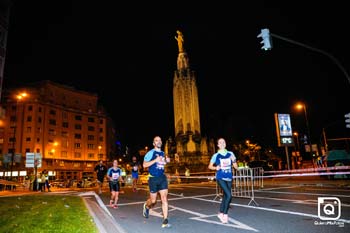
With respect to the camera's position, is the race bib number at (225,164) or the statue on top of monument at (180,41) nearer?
the race bib number at (225,164)

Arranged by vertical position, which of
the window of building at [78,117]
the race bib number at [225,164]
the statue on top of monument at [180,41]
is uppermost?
the statue on top of monument at [180,41]

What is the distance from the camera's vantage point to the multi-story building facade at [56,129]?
70.8 m

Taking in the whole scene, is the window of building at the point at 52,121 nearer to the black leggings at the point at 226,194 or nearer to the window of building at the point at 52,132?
the window of building at the point at 52,132

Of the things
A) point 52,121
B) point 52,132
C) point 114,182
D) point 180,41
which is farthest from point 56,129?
point 114,182

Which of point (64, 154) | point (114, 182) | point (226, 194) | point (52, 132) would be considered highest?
point (52, 132)

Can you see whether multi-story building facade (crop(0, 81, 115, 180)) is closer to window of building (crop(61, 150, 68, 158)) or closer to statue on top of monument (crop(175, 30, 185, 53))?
window of building (crop(61, 150, 68, 158))

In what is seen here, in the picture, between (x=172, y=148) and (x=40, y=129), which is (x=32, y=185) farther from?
(x=40, y=129)

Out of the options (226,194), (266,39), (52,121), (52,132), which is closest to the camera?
(226,194)

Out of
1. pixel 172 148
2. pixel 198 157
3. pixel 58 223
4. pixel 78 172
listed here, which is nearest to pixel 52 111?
pixel 78 172

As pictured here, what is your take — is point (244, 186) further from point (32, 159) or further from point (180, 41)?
point (180, 41)

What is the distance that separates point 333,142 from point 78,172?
6296 centimetres

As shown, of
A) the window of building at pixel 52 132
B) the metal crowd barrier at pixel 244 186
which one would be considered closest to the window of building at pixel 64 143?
the window of building at pixel 52 132

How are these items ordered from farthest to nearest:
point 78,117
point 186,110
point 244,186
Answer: point 78,117 < point 186,110 < point 244,186

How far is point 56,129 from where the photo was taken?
7788 cm
